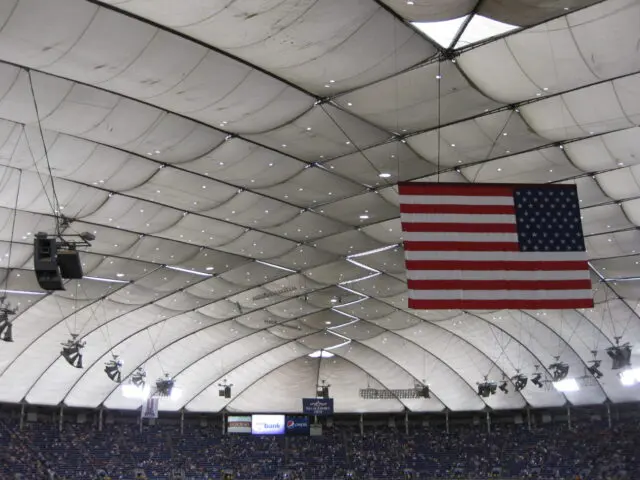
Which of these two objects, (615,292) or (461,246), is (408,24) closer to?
(461,246)

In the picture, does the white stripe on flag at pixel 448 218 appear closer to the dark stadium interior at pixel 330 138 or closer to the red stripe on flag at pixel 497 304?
the dark stadium interior at pixel 330 138

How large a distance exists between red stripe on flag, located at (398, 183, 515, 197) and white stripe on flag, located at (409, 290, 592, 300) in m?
2.18

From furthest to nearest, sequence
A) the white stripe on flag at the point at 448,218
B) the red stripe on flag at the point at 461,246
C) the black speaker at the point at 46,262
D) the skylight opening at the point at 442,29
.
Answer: the black speaker at the point at 46,262 → the skylight opening at the point at 442,29 → the white stripe on flag at the point at 448,218 → the red stripe on flag at the point at 461,246

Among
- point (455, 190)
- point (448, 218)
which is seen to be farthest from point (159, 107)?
point (448, 218)

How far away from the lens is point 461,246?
15.9 m

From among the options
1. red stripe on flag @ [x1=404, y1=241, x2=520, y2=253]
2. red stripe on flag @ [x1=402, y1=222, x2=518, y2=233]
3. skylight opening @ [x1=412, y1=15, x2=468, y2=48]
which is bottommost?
red stripe on flag @ [x1=404, y1=241, x2=520, y2=253]

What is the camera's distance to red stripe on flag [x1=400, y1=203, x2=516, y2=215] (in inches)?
621

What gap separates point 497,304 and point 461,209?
2222mm

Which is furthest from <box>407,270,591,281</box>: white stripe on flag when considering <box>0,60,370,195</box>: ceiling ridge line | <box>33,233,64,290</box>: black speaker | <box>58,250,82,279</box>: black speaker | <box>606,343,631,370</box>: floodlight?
<box>606,343,631,370</box>: floodlight

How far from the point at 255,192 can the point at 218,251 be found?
876 centimetres

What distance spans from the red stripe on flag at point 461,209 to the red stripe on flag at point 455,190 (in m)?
0.27

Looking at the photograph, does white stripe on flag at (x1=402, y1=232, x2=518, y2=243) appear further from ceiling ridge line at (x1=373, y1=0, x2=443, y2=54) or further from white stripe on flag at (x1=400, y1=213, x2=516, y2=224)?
ceiling ridge line at (x1=373, y1=0, x2=443, y2=54)

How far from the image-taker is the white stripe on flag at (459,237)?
15633 mm

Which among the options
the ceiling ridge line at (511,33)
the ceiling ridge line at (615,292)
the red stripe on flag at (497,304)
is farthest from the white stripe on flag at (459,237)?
the ceiling ridge line at (615,292)
